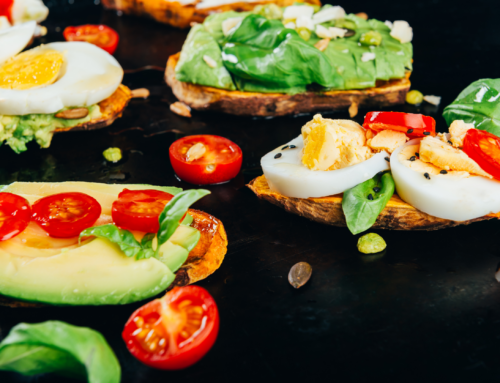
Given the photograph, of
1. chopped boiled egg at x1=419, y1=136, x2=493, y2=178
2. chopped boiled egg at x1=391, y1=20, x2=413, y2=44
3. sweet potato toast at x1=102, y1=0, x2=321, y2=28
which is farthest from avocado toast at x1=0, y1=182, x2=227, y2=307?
sweet potato toast at x1=102, y1=0, x2=321, y2=28

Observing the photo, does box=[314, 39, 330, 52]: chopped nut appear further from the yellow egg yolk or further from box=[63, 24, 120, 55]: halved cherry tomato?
box=[63, 24, 120, 55]: halved cherry tomato

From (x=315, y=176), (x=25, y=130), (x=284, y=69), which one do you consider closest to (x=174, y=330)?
(x=315, y=176)

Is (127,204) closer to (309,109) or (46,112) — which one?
(46,112)

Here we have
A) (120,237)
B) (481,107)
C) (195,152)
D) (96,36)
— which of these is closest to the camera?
(120,237)

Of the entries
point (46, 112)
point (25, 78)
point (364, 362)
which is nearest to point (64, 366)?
point (364, 362)

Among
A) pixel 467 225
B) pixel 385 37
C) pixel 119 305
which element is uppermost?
pixel 385 37

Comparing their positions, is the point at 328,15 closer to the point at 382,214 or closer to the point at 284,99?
the point at 284,99
